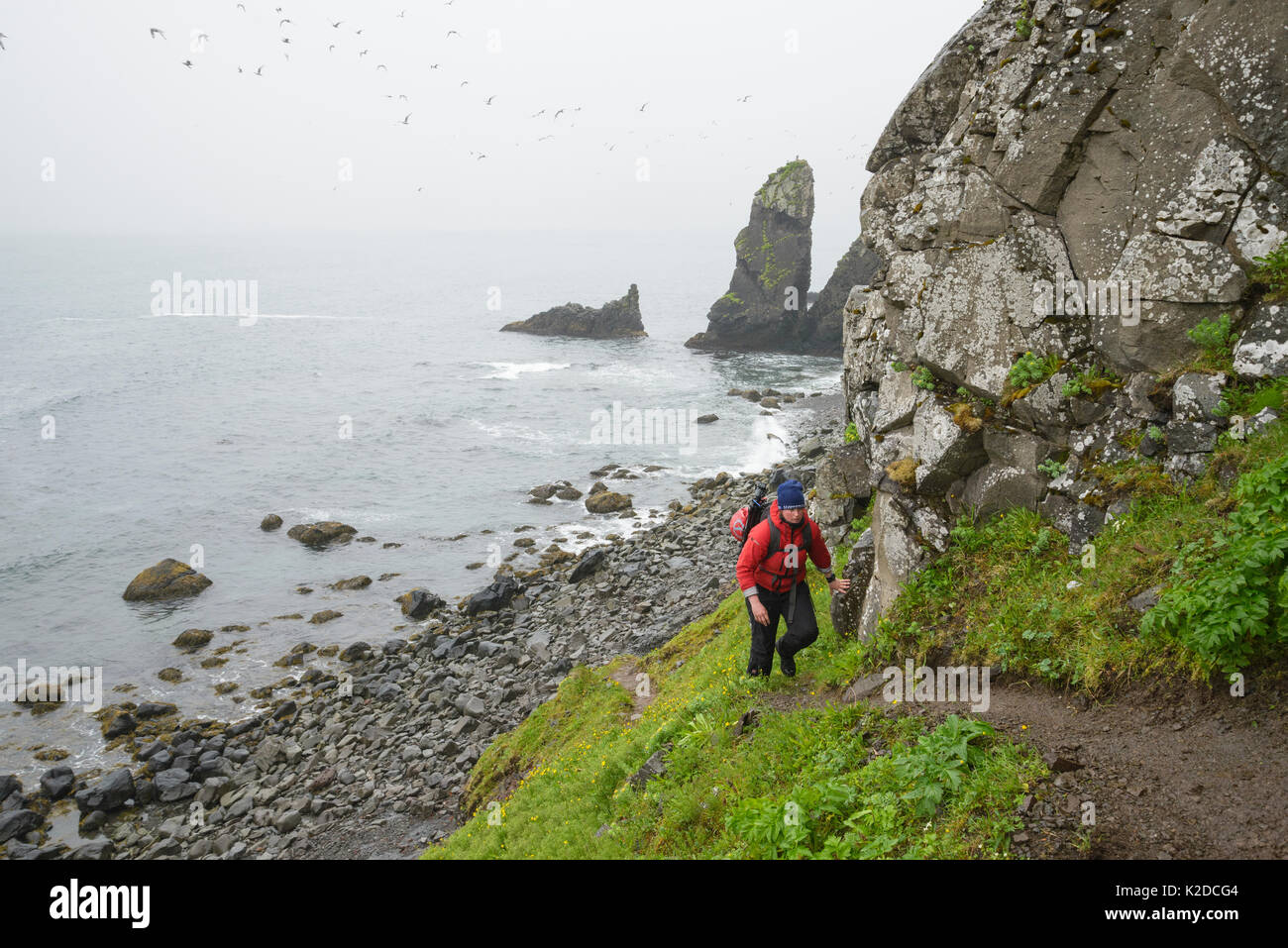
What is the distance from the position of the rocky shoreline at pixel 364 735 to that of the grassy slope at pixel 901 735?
757 centimetres

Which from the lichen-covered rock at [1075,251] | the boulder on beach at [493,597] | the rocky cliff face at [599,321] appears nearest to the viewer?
the lichen-covered rock at [1075,251]

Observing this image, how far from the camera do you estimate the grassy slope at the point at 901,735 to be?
7375 mm

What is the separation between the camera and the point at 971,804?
700cm

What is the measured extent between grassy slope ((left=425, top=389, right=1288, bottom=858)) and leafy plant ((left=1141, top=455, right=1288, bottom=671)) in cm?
28

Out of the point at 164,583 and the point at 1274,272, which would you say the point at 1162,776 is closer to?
the point at 1274,272

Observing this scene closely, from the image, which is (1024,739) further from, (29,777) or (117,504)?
(117,504)

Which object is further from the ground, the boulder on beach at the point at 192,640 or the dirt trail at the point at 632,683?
the dirt trail at the point at 632,683

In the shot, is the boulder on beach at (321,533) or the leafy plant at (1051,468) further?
the boulder on beach at (321,533)

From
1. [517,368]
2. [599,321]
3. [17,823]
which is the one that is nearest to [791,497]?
[17,823]

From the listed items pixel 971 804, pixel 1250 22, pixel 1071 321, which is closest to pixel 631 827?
pixel 971 804

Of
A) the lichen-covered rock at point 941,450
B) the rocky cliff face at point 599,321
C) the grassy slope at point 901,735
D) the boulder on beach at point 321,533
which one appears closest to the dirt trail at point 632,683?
the grassy slope at point 901,735

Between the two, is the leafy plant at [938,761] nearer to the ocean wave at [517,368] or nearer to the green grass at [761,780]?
the green grass at [761,780]

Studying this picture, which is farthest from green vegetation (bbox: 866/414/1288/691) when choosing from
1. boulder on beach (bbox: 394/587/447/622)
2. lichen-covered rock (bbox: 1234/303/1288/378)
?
boulder on beach (bbox: 394/587/447/622)

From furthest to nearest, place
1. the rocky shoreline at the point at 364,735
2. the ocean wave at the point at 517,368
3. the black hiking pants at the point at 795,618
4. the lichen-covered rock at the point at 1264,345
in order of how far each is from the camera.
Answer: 1. the ocean wave at the point at 517,368
2. the rocky shoreline at the point at 364,735
3. the black hiking pants at the point at 795,618
4. the lichen-covered rock at the point at 1264,345
